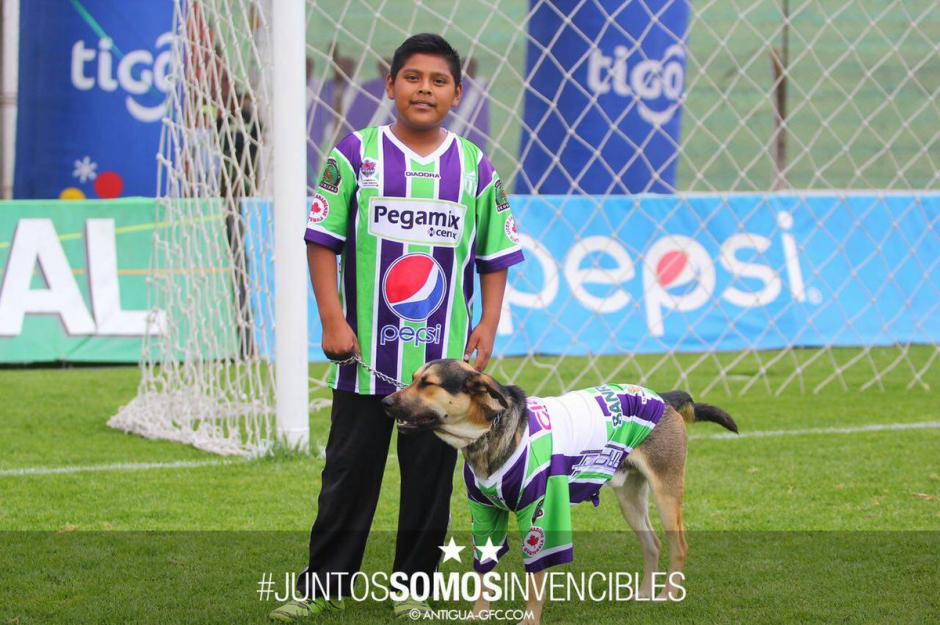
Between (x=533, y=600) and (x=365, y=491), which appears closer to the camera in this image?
(x=533, y=600)

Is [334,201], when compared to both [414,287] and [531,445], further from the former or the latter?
[531,445]

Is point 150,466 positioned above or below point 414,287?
below

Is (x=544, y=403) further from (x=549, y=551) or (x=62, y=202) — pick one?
(x=62, y=202)

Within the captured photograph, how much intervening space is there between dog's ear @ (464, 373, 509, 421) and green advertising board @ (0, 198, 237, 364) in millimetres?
6002

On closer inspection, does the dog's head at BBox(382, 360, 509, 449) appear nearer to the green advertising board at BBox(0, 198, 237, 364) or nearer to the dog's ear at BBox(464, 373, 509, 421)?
the dog's ear at BBox(464, 373, 509, 421)

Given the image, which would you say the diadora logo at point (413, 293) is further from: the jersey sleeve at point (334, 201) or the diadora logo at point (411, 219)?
the jersey sleeve at point (334, 201)

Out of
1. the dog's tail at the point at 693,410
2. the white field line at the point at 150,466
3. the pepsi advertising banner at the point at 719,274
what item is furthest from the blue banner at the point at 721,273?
the dog's tail at the point at 693,410

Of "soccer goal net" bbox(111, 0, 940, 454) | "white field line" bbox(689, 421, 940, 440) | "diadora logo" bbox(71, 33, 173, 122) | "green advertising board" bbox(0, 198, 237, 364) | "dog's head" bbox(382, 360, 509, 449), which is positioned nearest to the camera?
"dog's head" bbox(382, 360, 509, 449)

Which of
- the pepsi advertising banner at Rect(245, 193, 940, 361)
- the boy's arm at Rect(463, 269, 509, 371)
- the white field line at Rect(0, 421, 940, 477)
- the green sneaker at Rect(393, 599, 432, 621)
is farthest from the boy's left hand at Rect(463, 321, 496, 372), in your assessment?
the pepsi advertising banner at Rect(245, 193, 940, 361)

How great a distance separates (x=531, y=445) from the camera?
11.7 ft

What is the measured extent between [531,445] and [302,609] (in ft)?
2.76

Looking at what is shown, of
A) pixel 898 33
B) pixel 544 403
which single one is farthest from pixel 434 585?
pixel 898 33

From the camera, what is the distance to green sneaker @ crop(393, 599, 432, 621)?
3.82 metres

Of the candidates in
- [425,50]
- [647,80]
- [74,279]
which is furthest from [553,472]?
[647,80]
